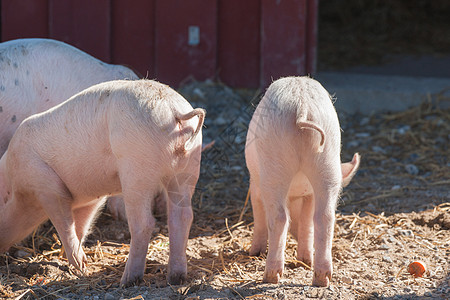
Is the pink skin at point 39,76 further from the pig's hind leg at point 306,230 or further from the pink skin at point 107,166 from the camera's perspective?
the pig's hind leg at point 306,230

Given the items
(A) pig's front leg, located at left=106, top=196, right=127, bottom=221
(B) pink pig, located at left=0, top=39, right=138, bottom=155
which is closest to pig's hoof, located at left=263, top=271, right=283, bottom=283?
(A) pig's front leg, located at left=106, top=196, right=127, bottom=221

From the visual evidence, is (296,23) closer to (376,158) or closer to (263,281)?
(376,158)

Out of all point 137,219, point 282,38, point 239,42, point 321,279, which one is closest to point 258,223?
point 321,279

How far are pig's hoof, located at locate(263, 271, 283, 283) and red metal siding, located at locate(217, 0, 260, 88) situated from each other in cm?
381

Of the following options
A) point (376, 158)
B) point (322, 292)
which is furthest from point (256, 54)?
point (322, 292)

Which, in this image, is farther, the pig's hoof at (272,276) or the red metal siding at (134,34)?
the red metal siding at (134,34)

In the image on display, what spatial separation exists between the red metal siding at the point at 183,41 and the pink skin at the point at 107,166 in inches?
123

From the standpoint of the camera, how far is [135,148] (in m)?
3.15

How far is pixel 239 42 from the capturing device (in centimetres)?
675

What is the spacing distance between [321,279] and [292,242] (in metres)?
0.84

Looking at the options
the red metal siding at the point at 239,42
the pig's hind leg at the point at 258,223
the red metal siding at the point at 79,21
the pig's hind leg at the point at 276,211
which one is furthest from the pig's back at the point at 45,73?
the red metal siding at the point at 239,42

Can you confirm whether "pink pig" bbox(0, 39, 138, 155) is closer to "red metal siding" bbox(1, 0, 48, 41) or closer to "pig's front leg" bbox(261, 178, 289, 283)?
"pig's front leg" bbox(261, 178, 289, 283)

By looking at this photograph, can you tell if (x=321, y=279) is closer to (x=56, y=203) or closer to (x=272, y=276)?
(x=272, y=276)

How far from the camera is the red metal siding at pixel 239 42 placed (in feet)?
21.9
